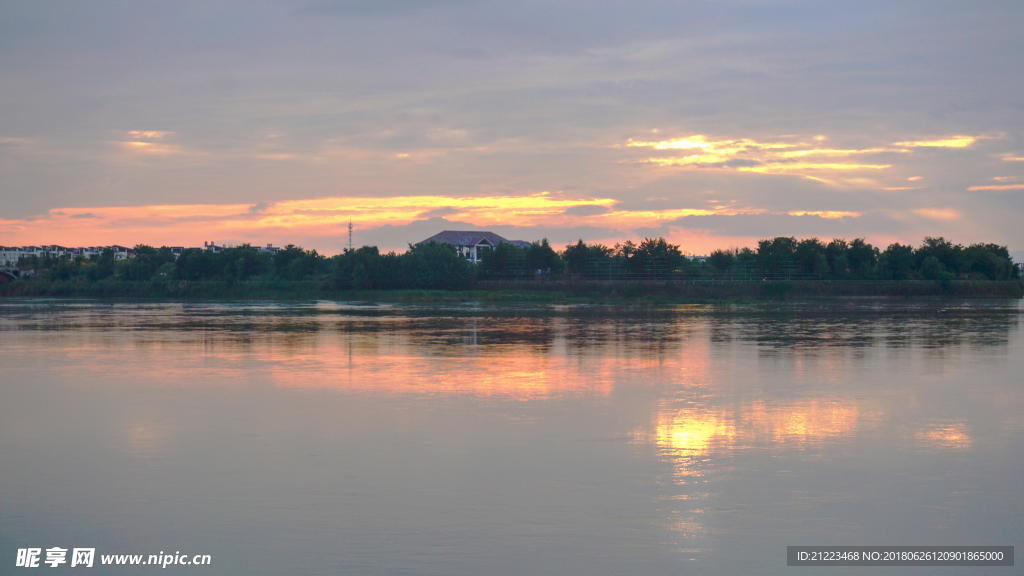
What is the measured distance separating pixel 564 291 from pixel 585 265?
758 inches

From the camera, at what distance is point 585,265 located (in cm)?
8706

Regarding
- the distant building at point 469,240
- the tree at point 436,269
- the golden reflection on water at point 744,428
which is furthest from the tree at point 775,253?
the golden reflection on water at point 744,428

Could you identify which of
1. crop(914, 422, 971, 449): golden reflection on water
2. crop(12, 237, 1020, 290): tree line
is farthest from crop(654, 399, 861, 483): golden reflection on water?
crop(12, 237, 1020, 290): tree line

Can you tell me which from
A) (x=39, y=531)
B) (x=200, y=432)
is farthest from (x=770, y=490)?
(x=200, y=432)

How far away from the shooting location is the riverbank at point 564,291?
218ft

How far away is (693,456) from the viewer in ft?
30.8

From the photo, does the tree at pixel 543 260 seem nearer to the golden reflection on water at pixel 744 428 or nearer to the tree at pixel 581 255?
the tree at pixel 581 255

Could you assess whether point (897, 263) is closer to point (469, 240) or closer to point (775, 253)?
point (775, 253)

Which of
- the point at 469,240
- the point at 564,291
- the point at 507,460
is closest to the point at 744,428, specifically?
the point at 507,460

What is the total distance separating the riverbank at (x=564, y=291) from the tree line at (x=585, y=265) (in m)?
3.30

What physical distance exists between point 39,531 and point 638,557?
16.7 ft

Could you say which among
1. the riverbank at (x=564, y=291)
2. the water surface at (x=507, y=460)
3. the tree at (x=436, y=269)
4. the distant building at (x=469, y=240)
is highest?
the distant building at (x=469, y=240)

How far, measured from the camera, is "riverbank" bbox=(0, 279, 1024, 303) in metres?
66.4

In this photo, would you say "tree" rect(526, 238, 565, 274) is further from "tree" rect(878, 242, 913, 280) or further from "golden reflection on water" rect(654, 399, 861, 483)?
"golden reflection on water" rect(654, 399, 861, 483)
